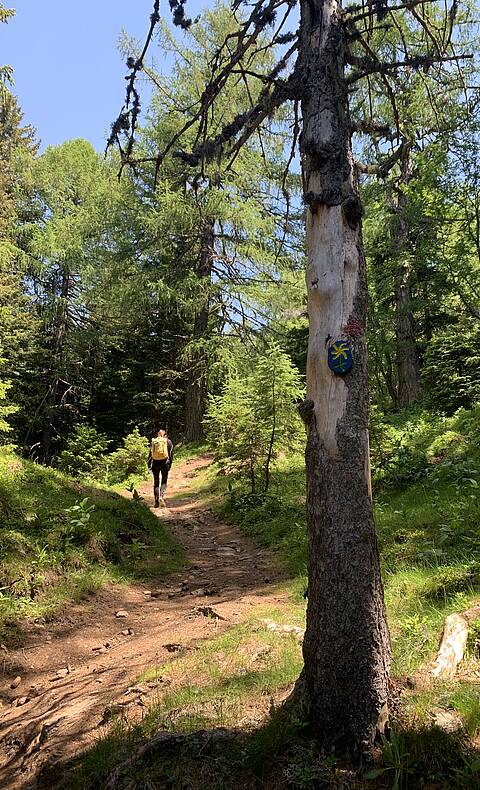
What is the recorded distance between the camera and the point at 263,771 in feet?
8.42

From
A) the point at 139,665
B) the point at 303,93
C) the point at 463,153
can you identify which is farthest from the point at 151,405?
the point at 303,93

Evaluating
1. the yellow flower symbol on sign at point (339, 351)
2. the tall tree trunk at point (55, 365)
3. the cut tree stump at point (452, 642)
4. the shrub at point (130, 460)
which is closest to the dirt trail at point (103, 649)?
the cut tree stump at point (452, 642)

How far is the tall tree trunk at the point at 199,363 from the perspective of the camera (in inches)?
681

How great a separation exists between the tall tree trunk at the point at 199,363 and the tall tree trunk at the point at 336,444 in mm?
13674

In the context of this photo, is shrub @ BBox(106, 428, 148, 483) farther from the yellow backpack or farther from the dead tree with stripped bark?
the dead tree with stripped bark

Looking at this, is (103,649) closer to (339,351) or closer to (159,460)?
(339,351)

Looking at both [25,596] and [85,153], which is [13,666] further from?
[85,153]

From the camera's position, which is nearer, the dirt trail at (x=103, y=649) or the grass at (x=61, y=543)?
the dirt trail at (x=103, y=649)

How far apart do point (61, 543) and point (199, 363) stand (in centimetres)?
1198

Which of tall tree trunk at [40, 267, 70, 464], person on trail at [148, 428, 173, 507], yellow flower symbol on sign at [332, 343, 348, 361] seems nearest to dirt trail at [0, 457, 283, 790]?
yellow flower symbol on sign at [332, 343, 348, 361]

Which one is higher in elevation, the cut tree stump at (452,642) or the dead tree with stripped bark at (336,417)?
the dead tree with stripped bark at (336,417)

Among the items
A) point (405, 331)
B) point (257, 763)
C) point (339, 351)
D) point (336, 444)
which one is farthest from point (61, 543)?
point (405, 331)

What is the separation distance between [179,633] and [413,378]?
13737 mm

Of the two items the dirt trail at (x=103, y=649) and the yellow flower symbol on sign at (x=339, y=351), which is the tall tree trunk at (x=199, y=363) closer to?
the dirt trail at (x=103, y=649)
